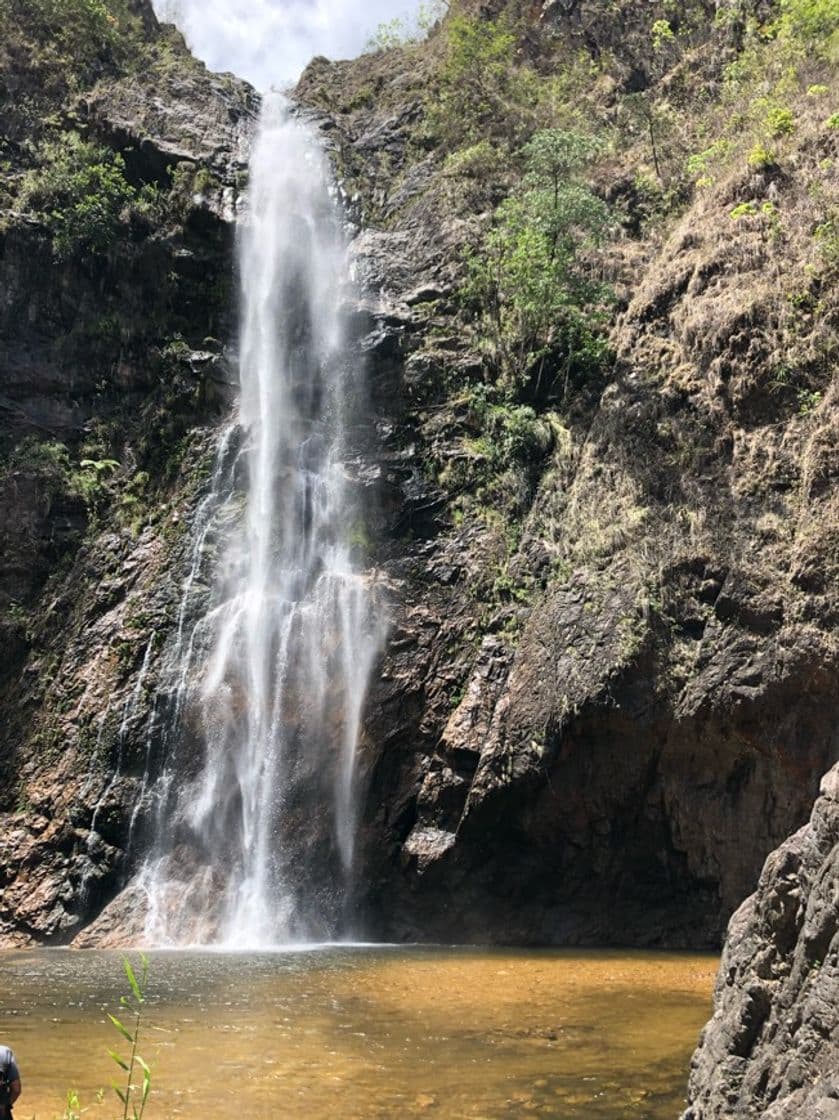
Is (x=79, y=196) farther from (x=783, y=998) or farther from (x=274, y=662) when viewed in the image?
(x=783, y=998)

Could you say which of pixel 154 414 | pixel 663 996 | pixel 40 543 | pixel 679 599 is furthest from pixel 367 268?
pixel 663 996

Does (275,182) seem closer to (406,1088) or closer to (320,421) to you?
(320,421)

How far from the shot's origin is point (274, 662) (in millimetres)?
18062

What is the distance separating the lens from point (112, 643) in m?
19.4

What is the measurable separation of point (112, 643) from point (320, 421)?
6.68m

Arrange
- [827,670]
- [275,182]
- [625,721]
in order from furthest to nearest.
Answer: [275,182]
[625,721]
[827,670]

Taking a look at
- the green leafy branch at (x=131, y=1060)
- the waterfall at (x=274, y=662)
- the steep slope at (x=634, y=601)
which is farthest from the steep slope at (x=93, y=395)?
the green leafy branch at (x=131, y=1060)

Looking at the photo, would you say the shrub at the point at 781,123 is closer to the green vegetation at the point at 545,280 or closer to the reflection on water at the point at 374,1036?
the green vegetation at the point at 545,280

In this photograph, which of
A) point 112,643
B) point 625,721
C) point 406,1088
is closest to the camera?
point 406,1088

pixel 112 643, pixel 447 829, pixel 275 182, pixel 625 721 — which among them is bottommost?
pixel 447 829

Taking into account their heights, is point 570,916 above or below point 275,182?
below

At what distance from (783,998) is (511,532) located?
46.8ft

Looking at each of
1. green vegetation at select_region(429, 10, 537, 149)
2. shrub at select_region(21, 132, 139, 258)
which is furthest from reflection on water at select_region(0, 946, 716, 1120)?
green vegetation at select_region(429, 10, 537, 149)

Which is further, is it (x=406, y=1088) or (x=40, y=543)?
(x=40, y=543)
